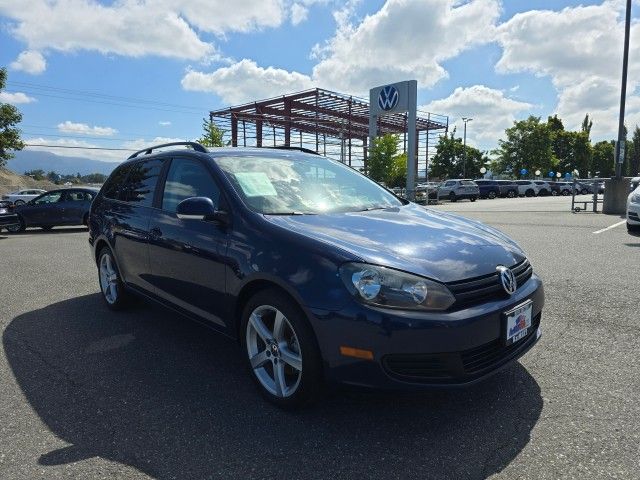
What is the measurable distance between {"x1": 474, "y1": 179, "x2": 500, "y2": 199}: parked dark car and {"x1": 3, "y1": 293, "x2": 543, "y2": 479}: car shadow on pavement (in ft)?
128

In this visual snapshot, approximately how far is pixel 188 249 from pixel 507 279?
2.21m

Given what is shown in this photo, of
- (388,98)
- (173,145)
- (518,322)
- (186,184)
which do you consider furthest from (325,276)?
(388,98)

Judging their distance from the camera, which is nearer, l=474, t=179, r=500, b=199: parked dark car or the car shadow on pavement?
the car shadow on pavement

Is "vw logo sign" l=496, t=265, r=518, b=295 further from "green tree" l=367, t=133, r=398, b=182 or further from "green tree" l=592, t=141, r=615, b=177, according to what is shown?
"green tree" l=592, t=141, r=615, b=177

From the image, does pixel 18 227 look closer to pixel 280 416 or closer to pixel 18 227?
pixel 18 227

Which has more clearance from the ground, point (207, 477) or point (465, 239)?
point (465, 239)

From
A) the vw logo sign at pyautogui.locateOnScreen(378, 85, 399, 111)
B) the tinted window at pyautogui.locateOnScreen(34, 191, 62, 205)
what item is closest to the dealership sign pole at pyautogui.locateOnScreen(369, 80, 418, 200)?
the vw logo sign at pyautogui.locateOnScreen(378, 85, 399, 111)

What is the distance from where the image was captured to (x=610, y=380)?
3.11 metres

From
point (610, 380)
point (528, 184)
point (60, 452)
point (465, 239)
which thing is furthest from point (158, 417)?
point (528, 184)

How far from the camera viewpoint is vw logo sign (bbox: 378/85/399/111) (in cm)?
3017

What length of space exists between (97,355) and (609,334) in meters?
4.22

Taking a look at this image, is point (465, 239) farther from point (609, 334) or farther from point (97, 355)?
point (97, 355)

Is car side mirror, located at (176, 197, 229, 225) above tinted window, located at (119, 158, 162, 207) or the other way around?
the other way around

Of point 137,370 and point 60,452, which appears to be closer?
point 60,452
